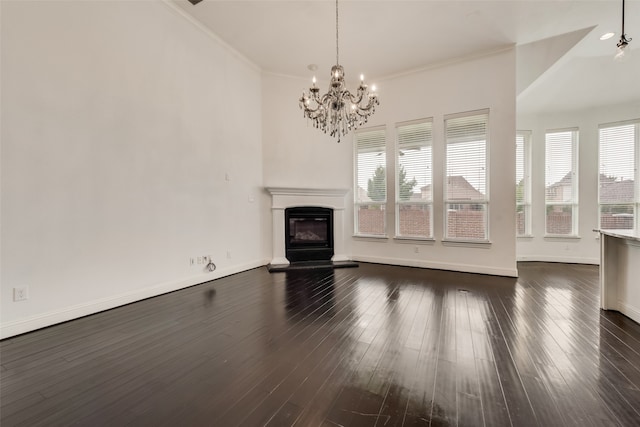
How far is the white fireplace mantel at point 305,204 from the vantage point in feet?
16.5

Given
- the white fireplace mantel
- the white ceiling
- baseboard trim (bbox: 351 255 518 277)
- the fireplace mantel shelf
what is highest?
the white ceiling

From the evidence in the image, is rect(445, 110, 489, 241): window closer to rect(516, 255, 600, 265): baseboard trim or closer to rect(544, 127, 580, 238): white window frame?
rect(516, 255, 600, 265): baseboard trim

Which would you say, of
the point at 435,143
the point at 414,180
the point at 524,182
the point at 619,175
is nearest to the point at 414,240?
the point at 414,180

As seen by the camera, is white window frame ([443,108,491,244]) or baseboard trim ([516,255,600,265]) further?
baseboard trim ([516,255,600,265])

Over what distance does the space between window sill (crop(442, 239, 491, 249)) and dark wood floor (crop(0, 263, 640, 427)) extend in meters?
1.27

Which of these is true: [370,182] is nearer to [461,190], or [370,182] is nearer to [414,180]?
[414,180]

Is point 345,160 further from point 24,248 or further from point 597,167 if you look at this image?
point 597,167

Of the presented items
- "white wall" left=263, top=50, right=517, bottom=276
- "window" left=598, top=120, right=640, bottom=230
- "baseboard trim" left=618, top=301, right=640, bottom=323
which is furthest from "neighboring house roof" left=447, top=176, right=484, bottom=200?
"window" left=598, top=120, right=640, bottom=230

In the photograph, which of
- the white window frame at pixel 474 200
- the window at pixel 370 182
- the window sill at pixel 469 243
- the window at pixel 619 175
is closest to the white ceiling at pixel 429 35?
the window at pixel 619 175

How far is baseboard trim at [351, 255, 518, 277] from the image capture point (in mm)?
4254

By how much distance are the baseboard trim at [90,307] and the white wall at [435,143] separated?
233 centimetres

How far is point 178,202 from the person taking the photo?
3566mm

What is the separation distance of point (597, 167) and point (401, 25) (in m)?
5.07

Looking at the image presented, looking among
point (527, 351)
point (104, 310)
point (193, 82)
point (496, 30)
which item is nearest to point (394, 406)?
point (527, 351)
